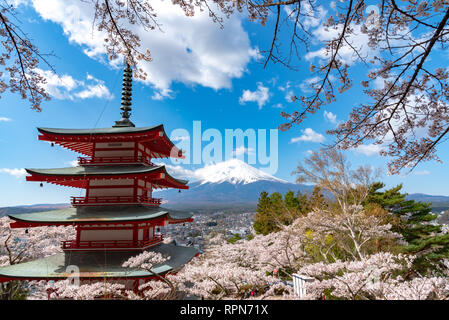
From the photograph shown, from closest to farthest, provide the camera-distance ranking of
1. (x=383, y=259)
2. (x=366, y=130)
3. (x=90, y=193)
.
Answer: (x=366, y=130) < (x=383, y=259) < (x=90, y=193)

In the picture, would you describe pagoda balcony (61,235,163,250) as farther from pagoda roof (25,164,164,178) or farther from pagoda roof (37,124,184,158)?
pagoda roof (37,124,184,158)

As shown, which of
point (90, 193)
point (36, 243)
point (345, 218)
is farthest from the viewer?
point (345, 218)

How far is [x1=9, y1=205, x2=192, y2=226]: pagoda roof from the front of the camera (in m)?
6.56

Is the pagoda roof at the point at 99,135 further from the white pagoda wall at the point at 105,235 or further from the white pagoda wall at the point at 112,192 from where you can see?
the white pagoda wall at the point at 105,235

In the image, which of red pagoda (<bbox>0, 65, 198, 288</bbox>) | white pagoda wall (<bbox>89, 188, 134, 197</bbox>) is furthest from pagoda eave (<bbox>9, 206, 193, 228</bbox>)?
white pagoda wall (<bbox>89, 188, 134, 197</bbox>)

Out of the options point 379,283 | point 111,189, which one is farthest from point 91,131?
point 379,283

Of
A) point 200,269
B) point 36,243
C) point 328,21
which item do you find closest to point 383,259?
point 200,269

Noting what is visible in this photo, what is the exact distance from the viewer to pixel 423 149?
3156mm

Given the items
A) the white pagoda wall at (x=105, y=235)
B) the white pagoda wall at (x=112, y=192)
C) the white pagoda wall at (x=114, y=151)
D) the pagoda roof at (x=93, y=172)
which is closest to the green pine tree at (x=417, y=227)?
the pagoda roof at (x=93, y=172)

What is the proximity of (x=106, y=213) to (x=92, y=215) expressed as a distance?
1.25 feet

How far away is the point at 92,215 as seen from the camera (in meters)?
6.97

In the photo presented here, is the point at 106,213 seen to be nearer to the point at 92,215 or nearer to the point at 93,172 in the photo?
the point at 92,215
